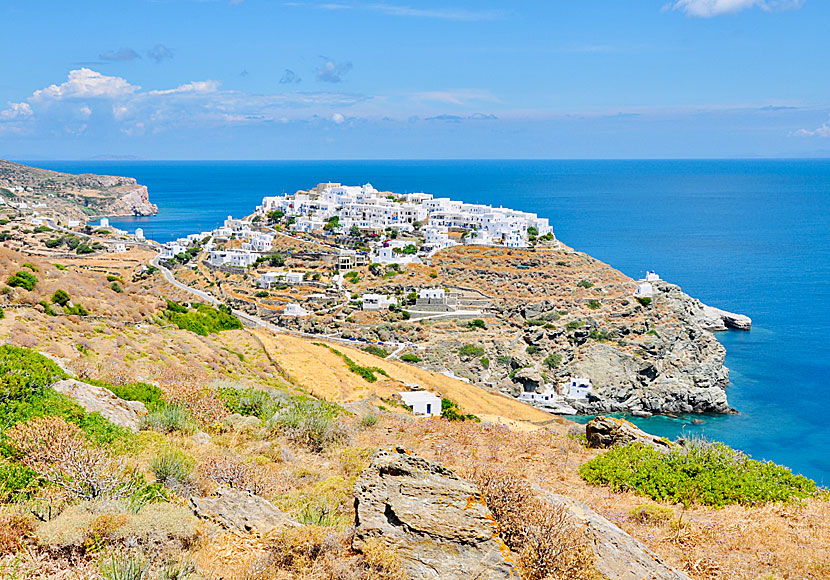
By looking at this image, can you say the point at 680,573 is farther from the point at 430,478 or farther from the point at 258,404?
the point at 258,404

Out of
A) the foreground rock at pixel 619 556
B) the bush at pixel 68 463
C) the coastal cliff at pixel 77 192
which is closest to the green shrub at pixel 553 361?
the foreground rock at pixel 619 556

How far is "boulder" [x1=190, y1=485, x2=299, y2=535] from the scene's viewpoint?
5105 millimetres

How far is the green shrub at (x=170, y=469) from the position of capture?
617cm

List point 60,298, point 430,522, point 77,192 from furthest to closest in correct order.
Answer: point 77,192
point 60,298
point 430,522

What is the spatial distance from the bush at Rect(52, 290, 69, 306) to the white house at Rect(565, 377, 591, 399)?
33.0 m

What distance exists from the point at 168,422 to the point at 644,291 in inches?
2089

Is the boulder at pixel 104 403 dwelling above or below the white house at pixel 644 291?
above

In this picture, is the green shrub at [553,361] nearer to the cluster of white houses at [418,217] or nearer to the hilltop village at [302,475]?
the cluster of white houses at [418,217]

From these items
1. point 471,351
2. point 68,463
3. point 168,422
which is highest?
point 68,463

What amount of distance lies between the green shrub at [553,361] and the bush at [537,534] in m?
42.4

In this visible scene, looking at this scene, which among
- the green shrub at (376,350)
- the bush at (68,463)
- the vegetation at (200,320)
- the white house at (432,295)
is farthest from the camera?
the white house at (432,295)

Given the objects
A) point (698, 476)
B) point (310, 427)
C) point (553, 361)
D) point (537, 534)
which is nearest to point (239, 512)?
point (537, 534)

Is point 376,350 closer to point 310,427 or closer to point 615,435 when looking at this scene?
point 615,435

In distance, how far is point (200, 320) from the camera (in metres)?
21.2
